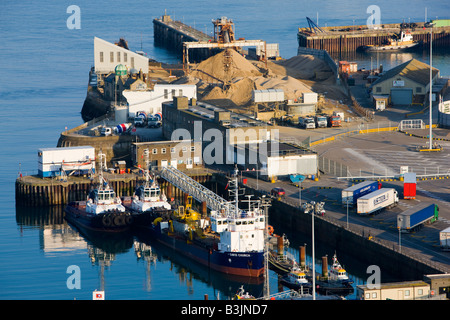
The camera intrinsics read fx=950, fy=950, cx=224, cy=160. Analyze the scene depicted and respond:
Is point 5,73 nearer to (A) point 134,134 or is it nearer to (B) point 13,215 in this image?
(A) point 134,134

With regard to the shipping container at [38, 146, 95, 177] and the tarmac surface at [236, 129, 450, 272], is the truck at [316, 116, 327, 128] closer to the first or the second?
the tarmac surface at [236, 129, 450, 272]

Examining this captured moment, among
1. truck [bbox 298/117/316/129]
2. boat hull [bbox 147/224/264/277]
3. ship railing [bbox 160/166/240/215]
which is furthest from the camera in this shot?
truck [bbox 298/117/316/129]

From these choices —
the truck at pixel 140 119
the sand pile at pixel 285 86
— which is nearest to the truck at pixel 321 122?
the sand pile at pixel 285 86

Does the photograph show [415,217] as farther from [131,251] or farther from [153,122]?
[153,122]

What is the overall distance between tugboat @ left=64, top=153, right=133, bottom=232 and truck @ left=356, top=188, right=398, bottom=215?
19.5m

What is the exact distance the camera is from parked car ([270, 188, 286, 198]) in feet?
261

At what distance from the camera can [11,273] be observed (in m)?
68.4

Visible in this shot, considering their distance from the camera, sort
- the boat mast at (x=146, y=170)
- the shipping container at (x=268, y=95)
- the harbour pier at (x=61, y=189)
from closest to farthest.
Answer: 1. the boat mast at (x=146, y=170)
2. the harbour pier at (x=61, y=189)
3. the shipping container at (x=268, y=95)

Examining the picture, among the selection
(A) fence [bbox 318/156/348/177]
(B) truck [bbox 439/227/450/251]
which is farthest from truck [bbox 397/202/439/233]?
(A) fence [bbox 318/156/348/177]

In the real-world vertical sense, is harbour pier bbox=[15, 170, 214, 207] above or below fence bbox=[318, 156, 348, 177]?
below

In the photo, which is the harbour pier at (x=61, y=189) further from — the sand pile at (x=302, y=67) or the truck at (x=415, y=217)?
the sand pile at (x=302, y=67)

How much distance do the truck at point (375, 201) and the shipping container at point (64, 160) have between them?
91.5 feet

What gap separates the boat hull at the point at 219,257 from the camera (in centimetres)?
6638

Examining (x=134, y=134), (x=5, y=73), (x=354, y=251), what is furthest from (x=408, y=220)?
(x=5, y=73)
